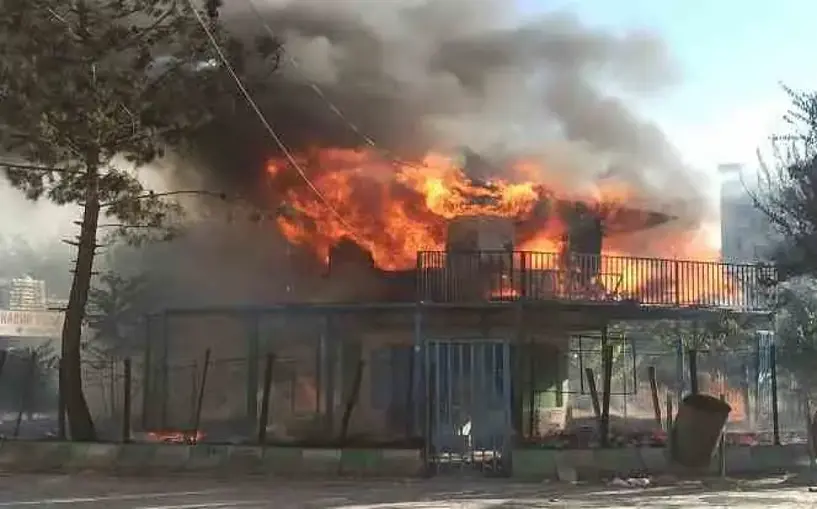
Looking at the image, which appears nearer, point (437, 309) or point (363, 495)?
point (363, 495)

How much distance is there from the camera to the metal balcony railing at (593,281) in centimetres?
1798

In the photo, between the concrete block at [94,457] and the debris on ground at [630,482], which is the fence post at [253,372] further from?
the debris on ground at [630,482]

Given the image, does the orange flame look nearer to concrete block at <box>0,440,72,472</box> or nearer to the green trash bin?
the green trash bin

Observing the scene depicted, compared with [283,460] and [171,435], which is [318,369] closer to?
[171,435]

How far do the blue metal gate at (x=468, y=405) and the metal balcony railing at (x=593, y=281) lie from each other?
494 centimetres

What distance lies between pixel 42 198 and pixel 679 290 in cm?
1190

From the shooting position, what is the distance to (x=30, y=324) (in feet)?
101

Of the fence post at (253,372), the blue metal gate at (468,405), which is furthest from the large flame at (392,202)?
the blue metal gate at (468,405)

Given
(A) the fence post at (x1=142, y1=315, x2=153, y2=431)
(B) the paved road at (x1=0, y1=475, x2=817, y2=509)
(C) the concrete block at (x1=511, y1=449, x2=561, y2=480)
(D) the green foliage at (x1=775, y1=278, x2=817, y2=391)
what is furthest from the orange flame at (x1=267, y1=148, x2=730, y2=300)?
(B) the paved road at (x1=0, y1=475, x2=817, y2=509)

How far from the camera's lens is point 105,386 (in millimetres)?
23359

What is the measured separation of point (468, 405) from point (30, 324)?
22.2m

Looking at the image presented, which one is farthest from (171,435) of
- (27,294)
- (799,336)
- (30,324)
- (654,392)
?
(27,294)

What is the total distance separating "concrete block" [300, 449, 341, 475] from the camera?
486 inches

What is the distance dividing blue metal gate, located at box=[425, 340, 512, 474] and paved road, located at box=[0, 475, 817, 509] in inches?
24.2
